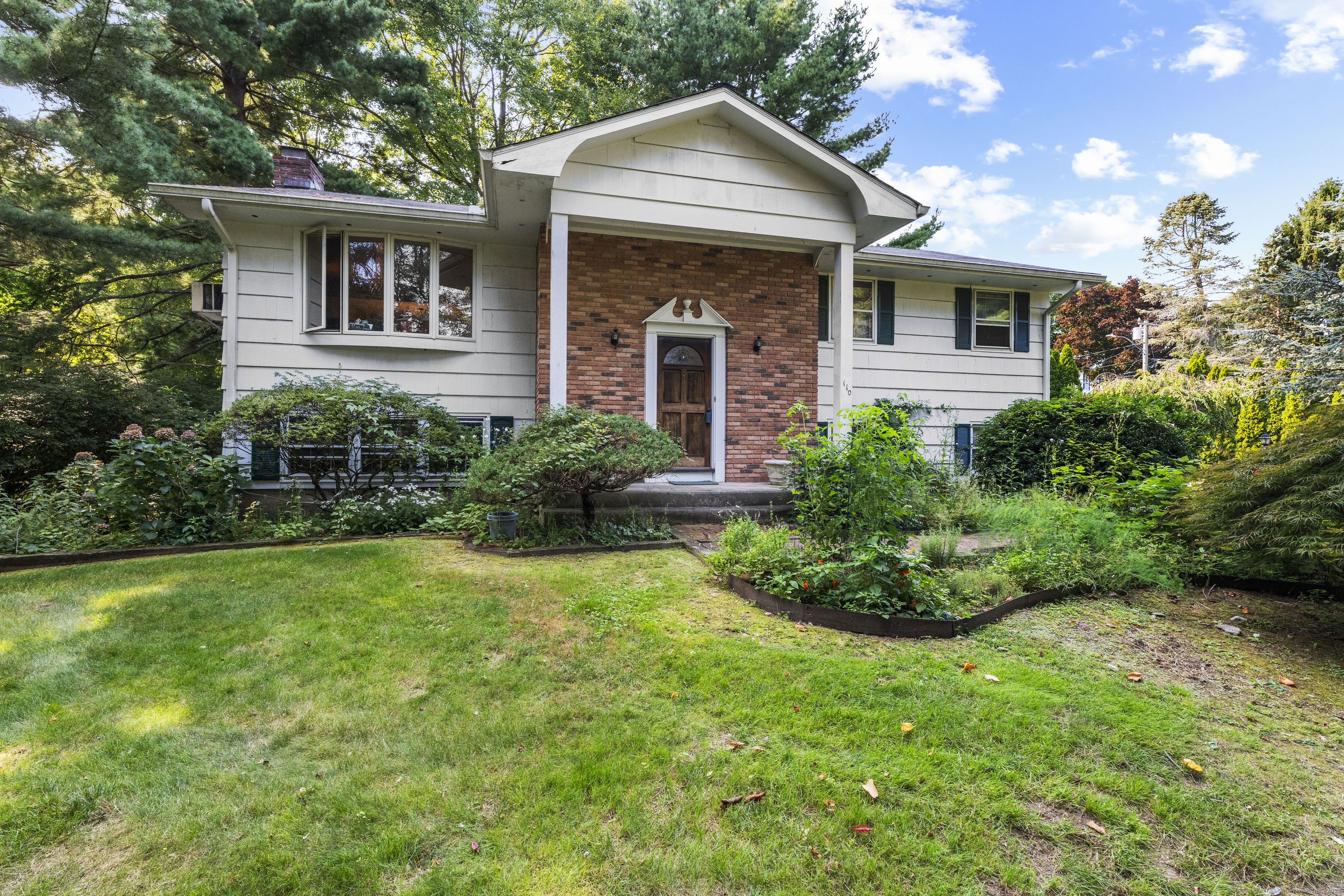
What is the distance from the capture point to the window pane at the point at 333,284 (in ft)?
27.8

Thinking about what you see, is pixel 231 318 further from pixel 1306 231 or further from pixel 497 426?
pixel 1306 231

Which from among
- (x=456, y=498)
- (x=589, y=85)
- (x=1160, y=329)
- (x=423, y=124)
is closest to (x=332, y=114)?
(x=423, y=124)

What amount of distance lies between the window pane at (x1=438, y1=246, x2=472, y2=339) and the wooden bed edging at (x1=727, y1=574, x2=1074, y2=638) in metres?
6.75

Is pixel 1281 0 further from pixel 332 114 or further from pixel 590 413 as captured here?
pixel 332 114

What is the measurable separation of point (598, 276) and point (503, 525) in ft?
13.4

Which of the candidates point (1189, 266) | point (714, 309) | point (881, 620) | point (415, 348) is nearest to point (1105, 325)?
point (1189, 266)

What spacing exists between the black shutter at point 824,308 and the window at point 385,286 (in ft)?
19.2

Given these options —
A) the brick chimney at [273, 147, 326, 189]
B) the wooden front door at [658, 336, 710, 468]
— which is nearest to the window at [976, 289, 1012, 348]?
the wooden front door at [658, 336, 710, 468]

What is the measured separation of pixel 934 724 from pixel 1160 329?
35.1m

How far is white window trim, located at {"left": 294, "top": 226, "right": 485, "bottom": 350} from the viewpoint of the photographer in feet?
27.8

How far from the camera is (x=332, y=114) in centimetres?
1614

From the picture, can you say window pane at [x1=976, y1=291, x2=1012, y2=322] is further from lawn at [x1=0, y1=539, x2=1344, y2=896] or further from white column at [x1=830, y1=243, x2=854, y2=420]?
lawn at [x1=0, y1=539, x2=1344, y2=896]

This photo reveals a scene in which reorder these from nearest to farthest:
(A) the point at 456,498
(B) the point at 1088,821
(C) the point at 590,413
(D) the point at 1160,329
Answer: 1. (B) the point at 1088,821
2. (C) the point at 590,413
3. (A) the point at 456,498
4. (D) the point at 1160,329

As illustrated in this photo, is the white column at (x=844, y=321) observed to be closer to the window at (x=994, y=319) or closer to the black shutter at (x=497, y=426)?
the window at (x=994, y=319)
